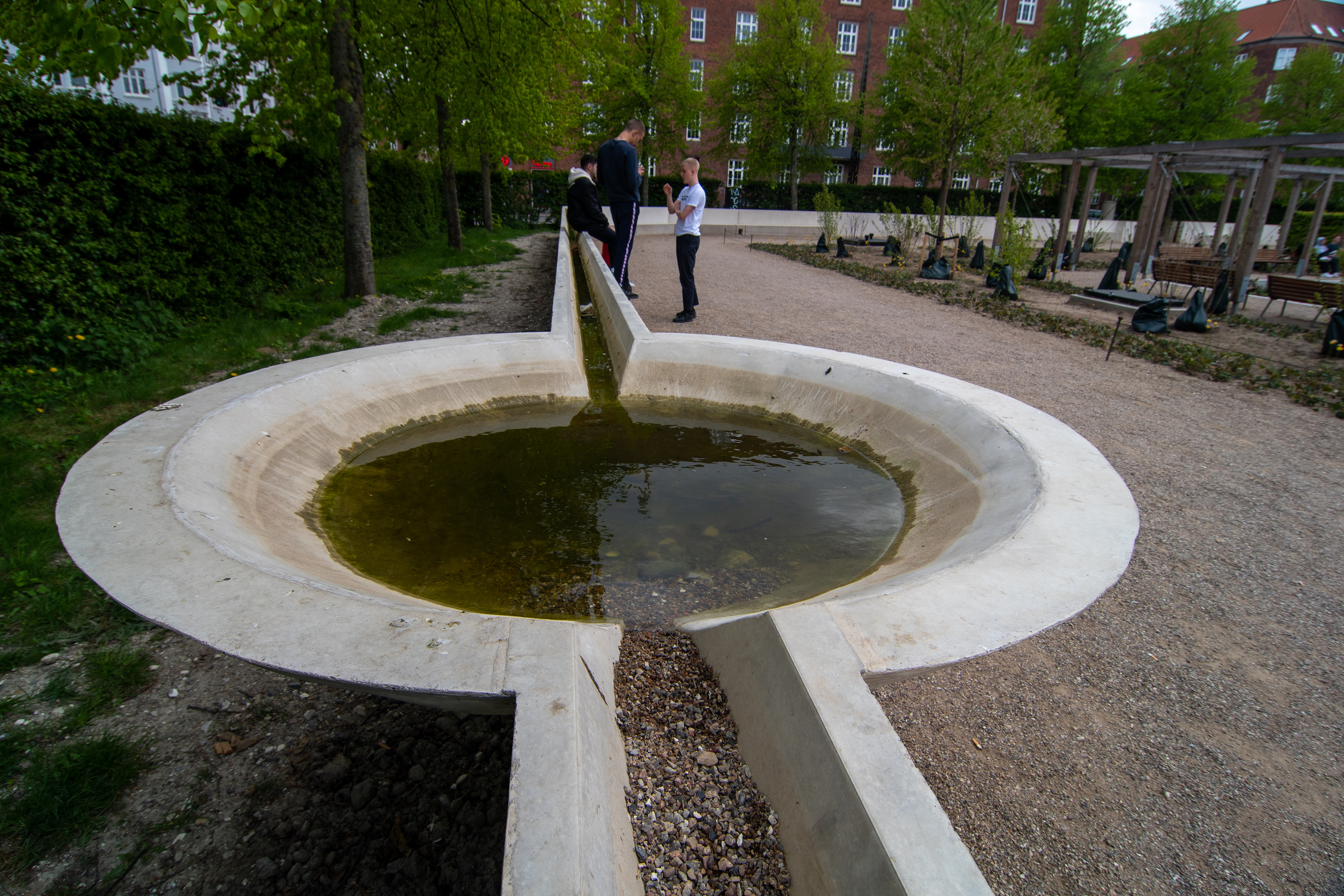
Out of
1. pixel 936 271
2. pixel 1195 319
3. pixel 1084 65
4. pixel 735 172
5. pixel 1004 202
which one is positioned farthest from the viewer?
pixel 735 172

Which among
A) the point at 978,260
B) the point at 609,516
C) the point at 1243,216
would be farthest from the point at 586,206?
the point at 1243,216

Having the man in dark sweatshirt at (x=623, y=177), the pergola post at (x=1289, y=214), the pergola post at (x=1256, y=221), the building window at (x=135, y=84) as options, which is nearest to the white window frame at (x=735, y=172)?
the pergola post at (x=1289, y=214)

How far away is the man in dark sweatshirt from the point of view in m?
8.73

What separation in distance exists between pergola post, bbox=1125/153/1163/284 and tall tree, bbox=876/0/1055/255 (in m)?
4.39

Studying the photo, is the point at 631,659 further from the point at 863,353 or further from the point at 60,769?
the point at 863,353

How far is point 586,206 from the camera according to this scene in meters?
9.89

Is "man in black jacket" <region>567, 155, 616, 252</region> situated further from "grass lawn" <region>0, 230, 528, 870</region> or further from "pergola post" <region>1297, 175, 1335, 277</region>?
"pergola post" <region>1297, 175, 1335, 277</region>

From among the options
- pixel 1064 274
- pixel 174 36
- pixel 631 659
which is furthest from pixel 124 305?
pixel 1064 274

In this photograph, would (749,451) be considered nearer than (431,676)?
No

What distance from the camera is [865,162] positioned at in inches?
1802

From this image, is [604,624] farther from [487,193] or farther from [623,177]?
[487,193]

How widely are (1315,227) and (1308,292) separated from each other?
37.6 ft

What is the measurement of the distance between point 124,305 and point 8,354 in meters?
1.42

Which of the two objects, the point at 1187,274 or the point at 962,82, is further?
the point at 962,82
